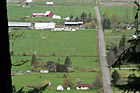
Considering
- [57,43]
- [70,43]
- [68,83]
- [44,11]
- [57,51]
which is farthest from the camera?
[44,11]

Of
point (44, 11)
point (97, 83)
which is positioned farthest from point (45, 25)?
point (97, 83)

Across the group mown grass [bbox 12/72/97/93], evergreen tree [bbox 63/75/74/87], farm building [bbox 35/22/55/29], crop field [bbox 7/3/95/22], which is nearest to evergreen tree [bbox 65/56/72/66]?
mown grass [bbox 12/72/97/93]

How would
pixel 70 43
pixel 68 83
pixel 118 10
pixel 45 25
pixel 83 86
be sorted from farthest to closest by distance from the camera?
pixel 118 10
pixel 45 25
pixel 70 43
pixel 68 83
pixel 83 86

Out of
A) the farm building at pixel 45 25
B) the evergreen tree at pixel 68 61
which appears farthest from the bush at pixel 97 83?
the farm building at pixel 45 25

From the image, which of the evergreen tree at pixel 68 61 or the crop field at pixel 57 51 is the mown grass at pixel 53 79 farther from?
the evergreen tree at pixel 68 61

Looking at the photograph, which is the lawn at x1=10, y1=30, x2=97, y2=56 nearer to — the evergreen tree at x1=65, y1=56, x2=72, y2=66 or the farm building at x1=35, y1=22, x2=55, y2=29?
the farm building at x1=35, y1=22, x2=55, y2=29

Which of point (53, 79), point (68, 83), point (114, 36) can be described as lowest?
point (114, 36)

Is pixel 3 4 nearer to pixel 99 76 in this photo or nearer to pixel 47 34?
pixel 99 76

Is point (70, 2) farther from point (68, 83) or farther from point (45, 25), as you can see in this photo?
point (68, 83)
